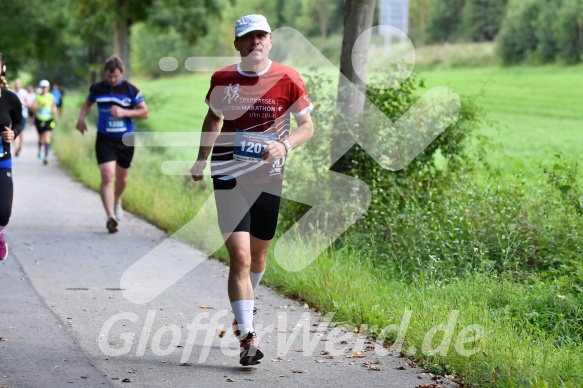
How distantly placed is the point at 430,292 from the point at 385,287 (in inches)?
18.9

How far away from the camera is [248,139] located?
6.61 metres

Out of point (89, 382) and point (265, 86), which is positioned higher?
point (265, 86)

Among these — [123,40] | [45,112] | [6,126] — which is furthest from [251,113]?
[123,40]

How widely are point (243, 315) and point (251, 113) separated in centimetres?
132

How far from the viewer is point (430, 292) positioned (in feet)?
26.4

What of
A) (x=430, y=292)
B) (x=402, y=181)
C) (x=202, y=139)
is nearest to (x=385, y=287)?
(x=430, y=292)

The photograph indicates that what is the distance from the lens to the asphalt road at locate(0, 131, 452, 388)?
20.4 feet

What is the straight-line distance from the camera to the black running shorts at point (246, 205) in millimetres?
6629

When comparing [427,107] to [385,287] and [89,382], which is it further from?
[89,382]

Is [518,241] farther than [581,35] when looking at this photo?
No

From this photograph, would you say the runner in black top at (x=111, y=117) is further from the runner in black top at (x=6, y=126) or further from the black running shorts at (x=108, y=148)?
the runner in black top at (x=6, y=126)

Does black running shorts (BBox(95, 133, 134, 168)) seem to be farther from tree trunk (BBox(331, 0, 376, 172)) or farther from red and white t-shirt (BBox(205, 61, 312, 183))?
red and white t-shirt (BBox(205, 61, 312, 183))

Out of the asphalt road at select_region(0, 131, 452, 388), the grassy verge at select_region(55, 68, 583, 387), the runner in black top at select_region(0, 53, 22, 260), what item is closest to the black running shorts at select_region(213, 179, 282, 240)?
the asphalt road at select_region(0, 131, 452, 388)

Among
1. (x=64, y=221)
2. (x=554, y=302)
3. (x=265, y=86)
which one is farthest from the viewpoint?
(x=64, y=221)
